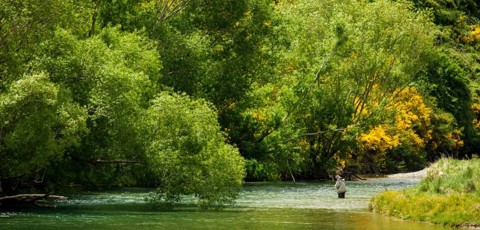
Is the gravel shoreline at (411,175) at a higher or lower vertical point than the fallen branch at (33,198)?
higher

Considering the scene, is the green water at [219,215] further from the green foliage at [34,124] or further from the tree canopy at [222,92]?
the green foliage at [34,124]

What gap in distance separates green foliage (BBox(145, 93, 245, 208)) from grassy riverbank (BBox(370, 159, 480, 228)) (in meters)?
6.63

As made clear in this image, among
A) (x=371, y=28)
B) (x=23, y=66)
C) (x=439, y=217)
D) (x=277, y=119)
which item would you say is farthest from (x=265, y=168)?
(x=439, y=217)

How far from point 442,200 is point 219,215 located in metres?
9.11

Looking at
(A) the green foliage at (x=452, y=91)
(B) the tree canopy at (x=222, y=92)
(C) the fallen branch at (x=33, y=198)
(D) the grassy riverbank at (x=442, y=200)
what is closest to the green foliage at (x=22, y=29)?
(B) the tree canopy at (x=222, y=92)

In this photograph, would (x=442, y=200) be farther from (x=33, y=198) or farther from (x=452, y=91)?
(x=452, y=91)

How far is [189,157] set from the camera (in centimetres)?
4003

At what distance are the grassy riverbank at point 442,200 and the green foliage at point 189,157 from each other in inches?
261

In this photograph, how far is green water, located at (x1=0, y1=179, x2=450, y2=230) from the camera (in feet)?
105

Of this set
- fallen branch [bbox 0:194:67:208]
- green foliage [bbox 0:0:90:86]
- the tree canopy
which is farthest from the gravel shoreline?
green foliage [bbox 0:0:90:86]

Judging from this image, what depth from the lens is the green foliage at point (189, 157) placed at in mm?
40031

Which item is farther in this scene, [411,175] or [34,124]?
[411,175]

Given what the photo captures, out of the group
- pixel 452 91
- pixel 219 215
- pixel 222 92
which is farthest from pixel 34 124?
pixel 452 91

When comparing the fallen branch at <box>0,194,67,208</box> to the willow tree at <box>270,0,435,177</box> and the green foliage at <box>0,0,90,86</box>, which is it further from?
the willow tree at <box>270,0,435,177</box>
